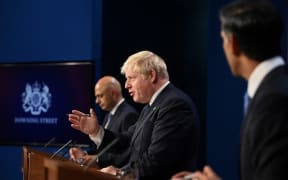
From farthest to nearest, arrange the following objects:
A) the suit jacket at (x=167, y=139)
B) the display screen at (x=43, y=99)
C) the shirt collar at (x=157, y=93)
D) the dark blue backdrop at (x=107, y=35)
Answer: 1. the dark blue backdrop at (x=107, y=35)
2. the display screen at (x=43, y=99)
3. the shirt collar at (x=157, y=93)
4. the suit jacket at (x=167, y=139)

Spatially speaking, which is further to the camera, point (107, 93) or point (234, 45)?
point (107, 93)

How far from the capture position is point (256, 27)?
152 cm

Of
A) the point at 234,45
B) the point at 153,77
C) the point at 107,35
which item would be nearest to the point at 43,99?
the point at 107,35

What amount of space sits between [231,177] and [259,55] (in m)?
2.83

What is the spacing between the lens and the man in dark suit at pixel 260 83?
1.44 m

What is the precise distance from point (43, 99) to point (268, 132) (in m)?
4.09

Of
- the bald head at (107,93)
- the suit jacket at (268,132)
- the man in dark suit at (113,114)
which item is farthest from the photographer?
the bald head at (107,93)

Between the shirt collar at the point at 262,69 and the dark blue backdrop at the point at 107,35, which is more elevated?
the shirt collar at the point at 262,69

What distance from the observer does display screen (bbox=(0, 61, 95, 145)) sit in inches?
201

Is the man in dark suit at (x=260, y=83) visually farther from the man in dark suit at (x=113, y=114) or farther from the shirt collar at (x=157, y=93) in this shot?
the man in dark suit at (x=113, y=114)

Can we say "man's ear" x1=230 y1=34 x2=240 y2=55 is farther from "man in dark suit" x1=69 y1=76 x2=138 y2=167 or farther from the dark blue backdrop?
the dark blue backdrop

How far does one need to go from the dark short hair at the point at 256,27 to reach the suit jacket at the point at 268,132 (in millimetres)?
69

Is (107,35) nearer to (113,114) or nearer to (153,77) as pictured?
(113,114)

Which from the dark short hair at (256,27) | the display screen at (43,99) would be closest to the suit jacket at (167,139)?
the dark short hair at (256,27)
